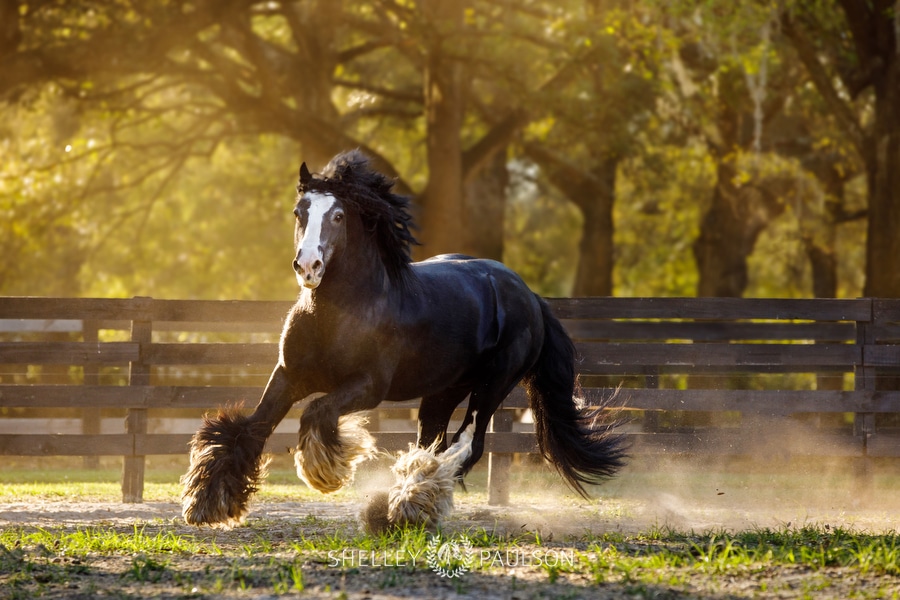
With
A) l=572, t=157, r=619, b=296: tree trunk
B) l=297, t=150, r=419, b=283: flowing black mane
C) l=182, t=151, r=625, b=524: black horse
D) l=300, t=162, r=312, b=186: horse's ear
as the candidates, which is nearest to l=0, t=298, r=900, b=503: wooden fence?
l=182, t=151, r=625, b=524: black horse

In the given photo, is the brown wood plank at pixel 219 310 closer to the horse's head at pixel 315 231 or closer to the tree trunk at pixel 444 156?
the horse's head at pixel 315 231

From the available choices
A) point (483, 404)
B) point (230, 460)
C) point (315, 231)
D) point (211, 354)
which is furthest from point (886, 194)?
point (230, 460)

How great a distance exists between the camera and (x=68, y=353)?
9.07 meters

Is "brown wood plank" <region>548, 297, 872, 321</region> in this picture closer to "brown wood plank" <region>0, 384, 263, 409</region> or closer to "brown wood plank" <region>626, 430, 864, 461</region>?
"brown wood plank" <region>626, 430, 864, 461</region>

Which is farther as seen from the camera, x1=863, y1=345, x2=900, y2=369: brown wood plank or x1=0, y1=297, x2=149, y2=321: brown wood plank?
x1=863, y1=345, x2=900, y2=369: brown wood plank

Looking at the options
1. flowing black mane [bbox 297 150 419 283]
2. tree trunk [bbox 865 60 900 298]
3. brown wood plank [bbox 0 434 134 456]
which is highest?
tree trunk [bbox 865 60 900 298]

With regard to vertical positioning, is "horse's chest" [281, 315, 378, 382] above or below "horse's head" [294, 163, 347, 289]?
below

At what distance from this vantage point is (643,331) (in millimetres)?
11758

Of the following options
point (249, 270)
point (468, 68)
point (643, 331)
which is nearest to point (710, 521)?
point (643, 331)

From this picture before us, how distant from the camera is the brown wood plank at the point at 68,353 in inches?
355

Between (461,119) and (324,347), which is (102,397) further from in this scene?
(461,119)

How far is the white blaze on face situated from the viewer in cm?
548

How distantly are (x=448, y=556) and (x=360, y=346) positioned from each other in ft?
4.78

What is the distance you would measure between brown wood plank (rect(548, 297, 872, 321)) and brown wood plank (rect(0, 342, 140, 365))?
3.67 m
